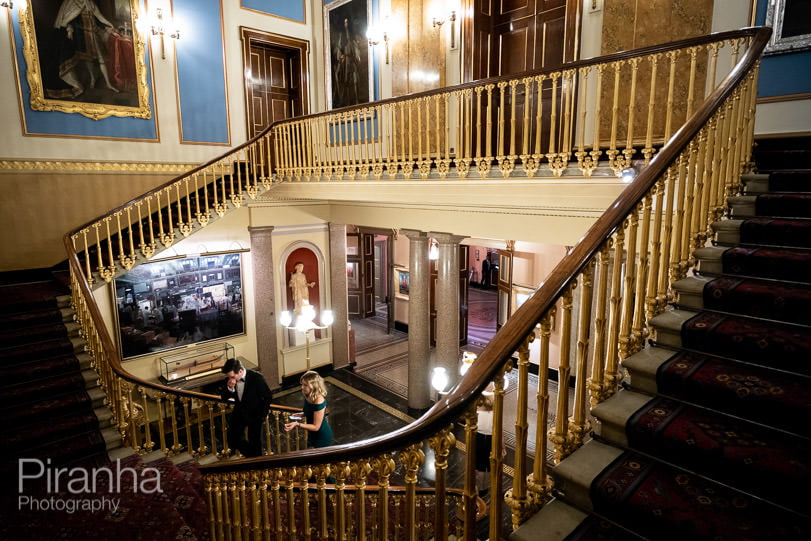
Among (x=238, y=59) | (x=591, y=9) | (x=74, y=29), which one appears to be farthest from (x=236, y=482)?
(x=238, y=59)

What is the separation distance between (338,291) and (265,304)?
5.42 ft

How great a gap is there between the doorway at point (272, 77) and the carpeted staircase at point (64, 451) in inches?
219

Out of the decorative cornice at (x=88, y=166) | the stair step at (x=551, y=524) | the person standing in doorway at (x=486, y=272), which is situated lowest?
the person standing in doorway at (x=486, y=272)

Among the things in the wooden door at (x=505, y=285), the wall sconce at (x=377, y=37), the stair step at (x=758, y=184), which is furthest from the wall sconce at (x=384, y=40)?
the stair step at (x=758, y=184)

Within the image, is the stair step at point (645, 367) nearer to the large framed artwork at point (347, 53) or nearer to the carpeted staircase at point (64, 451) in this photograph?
the carpeted staircase at point (64, 451)

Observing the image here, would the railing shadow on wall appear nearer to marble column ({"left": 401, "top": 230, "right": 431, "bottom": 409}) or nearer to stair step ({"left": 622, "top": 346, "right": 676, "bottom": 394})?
stair step ({"left": 622, "top": 346, "right": 676, "bottom": 394})

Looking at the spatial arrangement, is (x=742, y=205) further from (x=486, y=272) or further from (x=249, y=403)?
(x=486, y=272)

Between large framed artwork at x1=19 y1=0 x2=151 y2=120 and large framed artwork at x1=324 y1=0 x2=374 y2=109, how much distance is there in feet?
12.0

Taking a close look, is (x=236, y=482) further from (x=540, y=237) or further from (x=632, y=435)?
(x=540, y=237)

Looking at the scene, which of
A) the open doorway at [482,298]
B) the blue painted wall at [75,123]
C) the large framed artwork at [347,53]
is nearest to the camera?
the blue painted wall at [75,123]

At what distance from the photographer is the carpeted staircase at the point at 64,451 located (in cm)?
340

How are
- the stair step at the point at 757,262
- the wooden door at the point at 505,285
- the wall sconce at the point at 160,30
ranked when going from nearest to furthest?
the stair step at the point at 757,262
the wall sconce at the point at 160,30
the wooden door at the point at 505,285

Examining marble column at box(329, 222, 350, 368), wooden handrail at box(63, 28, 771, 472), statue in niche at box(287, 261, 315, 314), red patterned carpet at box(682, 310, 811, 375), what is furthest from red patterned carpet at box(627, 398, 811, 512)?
marble column at box(329, 222, 350, 368)

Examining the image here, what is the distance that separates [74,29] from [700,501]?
32.1ft
